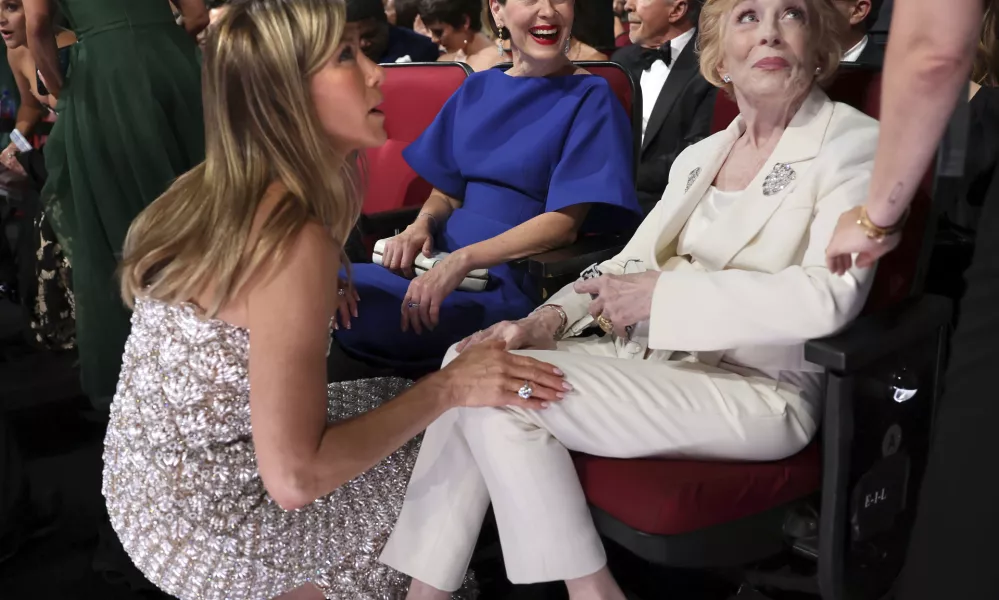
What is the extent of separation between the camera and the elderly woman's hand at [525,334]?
180 centimetres

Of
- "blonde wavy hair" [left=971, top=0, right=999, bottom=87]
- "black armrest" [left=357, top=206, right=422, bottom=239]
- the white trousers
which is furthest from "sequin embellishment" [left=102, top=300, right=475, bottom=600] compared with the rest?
"blonde wavy hair" [left=971, top=0, right=999, bottom=87]

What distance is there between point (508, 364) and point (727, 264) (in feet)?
1.38

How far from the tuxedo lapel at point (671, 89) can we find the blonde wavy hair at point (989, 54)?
1.06 m

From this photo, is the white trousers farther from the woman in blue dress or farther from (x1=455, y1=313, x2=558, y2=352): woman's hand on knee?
the woman in blue dress

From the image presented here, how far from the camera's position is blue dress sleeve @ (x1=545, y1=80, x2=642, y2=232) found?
7.55ft

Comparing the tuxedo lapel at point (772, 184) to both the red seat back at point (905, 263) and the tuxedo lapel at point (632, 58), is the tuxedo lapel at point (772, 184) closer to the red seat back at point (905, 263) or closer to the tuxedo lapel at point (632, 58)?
the red seat back at point (905, 263)

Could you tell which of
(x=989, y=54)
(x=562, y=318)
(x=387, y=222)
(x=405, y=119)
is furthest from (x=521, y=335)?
(x=405, y=119)

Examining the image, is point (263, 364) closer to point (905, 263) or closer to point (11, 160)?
point (905, 263)

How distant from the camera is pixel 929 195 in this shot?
158 centimetres

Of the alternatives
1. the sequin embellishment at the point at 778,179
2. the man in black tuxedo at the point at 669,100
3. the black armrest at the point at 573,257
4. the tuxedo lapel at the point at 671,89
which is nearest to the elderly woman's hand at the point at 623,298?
the sequin embellishment at the point at 778,179

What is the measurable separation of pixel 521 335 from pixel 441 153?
95cm

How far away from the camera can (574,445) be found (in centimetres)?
158

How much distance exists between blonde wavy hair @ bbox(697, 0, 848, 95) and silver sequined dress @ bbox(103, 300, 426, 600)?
3.32 feet

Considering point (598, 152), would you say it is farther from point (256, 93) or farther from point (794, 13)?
Answer: point (256, 93)
